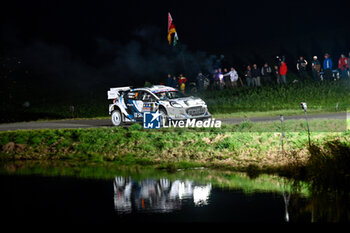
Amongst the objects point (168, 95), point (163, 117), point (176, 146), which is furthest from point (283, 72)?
point (176, 146)

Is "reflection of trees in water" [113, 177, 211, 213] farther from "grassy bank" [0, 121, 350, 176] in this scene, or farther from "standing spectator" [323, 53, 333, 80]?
"standing spectator" [323, 53, 333, 80]

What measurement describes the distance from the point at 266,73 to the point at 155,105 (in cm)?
1642

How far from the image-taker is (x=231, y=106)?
34.6m

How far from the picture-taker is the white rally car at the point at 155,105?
23031 mm

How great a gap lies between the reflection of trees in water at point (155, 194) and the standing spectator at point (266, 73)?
23361 millimetres

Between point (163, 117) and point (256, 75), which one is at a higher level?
point (256, 75)

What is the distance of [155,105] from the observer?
77.0ft

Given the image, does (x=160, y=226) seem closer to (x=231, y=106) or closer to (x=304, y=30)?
(x=231, y=106)

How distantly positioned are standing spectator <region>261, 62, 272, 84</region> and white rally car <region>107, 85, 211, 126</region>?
48.5ft

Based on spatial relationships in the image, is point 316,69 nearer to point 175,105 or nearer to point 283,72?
point 283,72

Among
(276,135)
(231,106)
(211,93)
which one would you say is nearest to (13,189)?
(276,135)

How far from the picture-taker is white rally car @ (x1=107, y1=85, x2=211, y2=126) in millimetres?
23031

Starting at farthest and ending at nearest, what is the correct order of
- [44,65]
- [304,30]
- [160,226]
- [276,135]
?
[44,65] → [304,30] → [276,135] → [160,226]

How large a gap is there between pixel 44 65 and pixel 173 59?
17396 mm
